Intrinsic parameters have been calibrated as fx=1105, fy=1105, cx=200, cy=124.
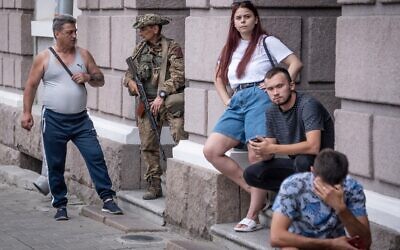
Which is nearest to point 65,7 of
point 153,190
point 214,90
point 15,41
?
point 153,190

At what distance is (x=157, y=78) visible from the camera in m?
9.28

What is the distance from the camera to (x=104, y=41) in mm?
10688

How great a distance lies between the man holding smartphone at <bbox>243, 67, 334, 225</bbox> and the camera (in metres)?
6.55

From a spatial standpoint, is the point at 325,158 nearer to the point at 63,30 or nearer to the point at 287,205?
the point at 287,205

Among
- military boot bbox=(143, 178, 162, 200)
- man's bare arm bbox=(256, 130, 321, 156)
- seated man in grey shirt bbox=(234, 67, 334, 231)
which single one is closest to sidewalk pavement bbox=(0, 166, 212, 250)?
military boot bbox=(143, 178, 162, 200)

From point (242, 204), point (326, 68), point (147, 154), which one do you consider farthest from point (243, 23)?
point (147, 154)

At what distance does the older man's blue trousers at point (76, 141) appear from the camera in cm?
955

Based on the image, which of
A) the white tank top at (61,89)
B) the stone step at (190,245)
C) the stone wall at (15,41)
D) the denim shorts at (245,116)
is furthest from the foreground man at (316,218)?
the stone wall at (15,41)

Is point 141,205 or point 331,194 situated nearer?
point 331,194

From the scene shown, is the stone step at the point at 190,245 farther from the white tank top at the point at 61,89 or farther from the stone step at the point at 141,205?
the white tank top at the point at 61,89

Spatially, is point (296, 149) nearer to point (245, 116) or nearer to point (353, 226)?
point (353, 226)

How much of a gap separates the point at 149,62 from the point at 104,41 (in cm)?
149

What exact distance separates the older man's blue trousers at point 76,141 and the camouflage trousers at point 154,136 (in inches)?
14.8

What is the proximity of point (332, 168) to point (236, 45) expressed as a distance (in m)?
2.63
